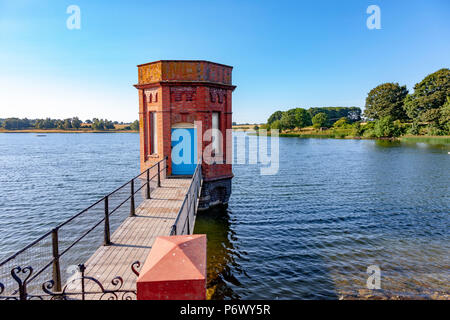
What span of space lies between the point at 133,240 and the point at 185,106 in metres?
7.88

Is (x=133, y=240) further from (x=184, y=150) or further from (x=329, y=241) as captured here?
(x=329, y=241)

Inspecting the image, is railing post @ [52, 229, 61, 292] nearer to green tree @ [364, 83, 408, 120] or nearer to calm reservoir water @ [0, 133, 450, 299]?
calm reservoir water @ [0, 133, 450, 299]

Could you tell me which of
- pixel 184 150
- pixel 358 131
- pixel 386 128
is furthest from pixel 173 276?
pixel 358 131

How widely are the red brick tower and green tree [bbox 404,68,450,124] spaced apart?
76.2m

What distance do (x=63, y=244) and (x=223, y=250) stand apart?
7235mm

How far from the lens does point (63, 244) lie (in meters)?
13.3

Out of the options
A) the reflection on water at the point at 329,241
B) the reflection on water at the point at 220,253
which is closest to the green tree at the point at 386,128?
the reflection on water at the point at 329,241

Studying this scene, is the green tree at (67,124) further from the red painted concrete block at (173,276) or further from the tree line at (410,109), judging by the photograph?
the red painted concrete block at (173,276)

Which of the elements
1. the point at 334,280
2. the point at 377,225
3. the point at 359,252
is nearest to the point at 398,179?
the point at 377,225

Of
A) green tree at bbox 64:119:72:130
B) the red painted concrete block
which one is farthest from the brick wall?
green tree at bbox 64:119:72:130

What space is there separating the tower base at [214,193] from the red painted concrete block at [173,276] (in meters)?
10.9

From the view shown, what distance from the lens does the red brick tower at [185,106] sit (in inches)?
548

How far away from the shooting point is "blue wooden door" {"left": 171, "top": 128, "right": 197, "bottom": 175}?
Result: 568 inches
